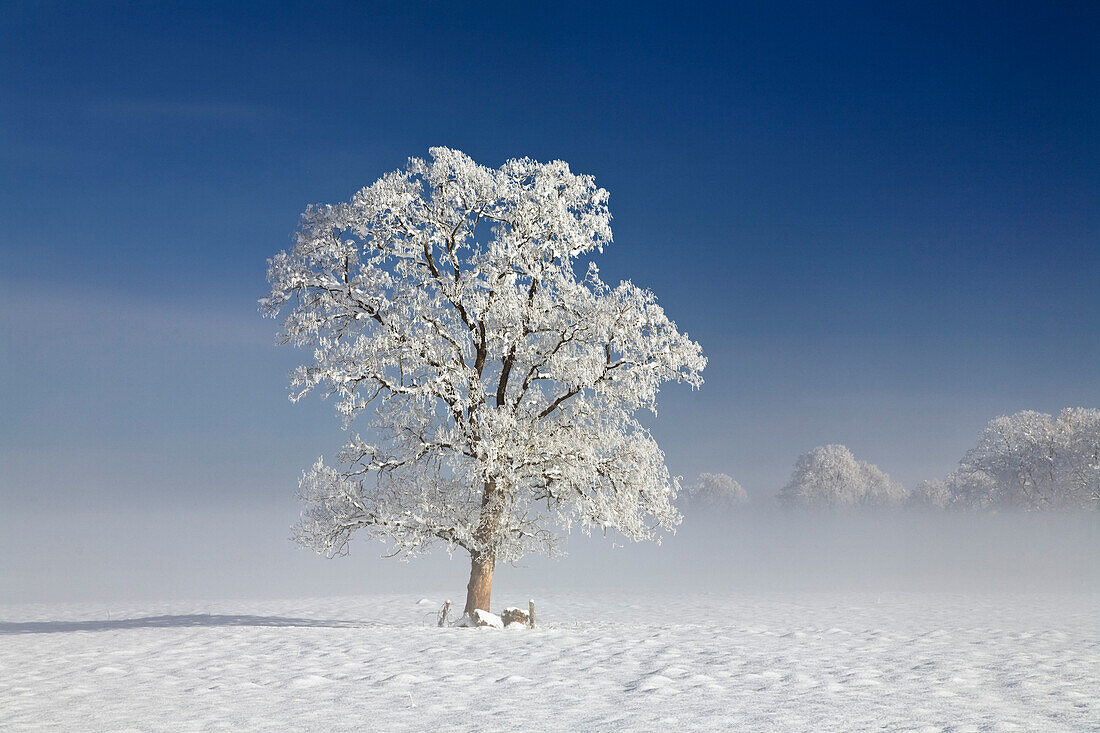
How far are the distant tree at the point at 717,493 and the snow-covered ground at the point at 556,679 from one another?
323 ft

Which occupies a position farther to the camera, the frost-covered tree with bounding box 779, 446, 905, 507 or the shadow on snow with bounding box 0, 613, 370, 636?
the frost-covered tree with bounding box 779, 446, 905, 507

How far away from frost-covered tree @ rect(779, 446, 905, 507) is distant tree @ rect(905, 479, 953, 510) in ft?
25.4

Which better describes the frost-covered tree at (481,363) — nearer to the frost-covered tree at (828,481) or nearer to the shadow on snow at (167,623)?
the shadow on snow at (167,623)

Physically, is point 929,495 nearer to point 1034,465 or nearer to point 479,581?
point 1034,465

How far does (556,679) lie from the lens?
463 inches

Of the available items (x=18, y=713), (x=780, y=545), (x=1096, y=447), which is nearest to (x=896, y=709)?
(x=18, y=713)

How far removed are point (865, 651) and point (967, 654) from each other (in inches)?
75.9

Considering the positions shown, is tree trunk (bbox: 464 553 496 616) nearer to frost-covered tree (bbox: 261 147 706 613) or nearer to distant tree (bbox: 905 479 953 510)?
frost-covered tree (bbox: 261 147 706 613)

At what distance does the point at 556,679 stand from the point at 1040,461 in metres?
56.4

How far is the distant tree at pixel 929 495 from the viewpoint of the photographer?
9200cm

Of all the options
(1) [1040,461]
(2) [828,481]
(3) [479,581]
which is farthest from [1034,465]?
(3) [479,581]

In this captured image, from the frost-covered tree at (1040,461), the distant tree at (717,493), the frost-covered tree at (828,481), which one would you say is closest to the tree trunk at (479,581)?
the frost-covered tree at (1040,461)

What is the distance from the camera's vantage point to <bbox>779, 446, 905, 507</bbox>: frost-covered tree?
3383 inches

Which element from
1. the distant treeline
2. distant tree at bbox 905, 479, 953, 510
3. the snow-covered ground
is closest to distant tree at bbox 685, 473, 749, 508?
distant tree at bbox 905, 479, 953, 510
